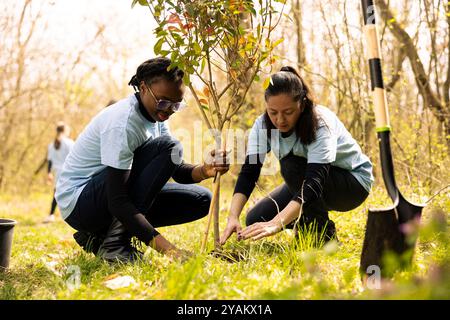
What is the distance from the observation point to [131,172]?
9.78ft

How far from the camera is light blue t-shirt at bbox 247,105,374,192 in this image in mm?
2887

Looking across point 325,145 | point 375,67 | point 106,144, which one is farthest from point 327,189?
point 106,144

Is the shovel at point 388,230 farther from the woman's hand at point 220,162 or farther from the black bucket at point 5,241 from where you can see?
the black bucket at point 5,241

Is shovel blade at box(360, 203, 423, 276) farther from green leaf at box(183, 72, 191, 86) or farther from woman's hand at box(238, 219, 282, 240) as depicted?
green leaf at box(183, 72, 191, 86)

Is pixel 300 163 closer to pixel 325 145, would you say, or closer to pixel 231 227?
pixel 325 145

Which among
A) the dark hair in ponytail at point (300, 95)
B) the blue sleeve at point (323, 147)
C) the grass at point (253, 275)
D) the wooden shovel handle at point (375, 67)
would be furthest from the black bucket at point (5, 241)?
the wooden shovel handle at point (375, 67)

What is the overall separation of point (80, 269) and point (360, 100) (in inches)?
155

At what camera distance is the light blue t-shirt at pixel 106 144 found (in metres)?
2.67

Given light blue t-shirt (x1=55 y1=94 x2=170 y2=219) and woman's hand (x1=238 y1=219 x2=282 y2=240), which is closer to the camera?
woman's hand (x1=238 y1=219 x2=282 y2=240)

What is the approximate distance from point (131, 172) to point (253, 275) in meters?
1.15

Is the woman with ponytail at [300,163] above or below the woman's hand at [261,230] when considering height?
above

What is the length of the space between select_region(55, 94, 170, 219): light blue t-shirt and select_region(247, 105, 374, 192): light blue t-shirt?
627 millimetres

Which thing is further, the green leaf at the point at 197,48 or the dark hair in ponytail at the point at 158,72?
the dark hair in ponytail at the point at 158,72

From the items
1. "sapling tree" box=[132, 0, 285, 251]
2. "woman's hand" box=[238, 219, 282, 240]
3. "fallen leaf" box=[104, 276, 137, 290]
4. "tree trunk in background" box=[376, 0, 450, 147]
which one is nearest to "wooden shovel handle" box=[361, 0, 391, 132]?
"sapling tree" box=[132, 0, 285, 251]
